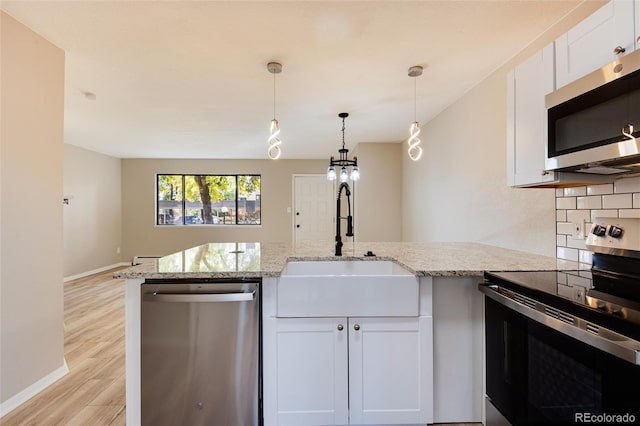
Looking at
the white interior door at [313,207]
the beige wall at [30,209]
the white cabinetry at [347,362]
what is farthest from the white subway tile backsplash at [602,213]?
the white interior door at [313,207]

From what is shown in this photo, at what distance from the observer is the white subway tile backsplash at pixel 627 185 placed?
1356mm

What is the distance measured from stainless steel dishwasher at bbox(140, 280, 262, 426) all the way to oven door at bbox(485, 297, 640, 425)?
1107 millimetres

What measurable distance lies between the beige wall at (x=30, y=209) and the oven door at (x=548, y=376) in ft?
8.83

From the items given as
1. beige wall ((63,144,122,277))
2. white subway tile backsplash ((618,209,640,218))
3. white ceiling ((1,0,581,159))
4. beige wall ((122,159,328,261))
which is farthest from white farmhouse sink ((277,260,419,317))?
beige wall ((122,159,328,261))

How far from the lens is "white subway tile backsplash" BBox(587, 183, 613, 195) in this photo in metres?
1.48

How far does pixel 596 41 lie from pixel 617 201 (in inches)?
29.8

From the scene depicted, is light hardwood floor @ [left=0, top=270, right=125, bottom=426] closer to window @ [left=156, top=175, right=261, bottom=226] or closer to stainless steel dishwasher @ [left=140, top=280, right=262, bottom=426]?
stainless steel dishwasher @ [left=140, top=280, right=262, bottom=426]

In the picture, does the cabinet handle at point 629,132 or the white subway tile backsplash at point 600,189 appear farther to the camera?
the white subway tile backsplash at point 600,189

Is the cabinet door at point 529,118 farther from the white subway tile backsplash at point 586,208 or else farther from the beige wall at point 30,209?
the beige wall at point 30,209

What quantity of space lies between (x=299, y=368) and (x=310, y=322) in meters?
0.23

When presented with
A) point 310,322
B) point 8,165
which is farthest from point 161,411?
point 8,165

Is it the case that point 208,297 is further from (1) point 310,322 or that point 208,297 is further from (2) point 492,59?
(2) point 492,59

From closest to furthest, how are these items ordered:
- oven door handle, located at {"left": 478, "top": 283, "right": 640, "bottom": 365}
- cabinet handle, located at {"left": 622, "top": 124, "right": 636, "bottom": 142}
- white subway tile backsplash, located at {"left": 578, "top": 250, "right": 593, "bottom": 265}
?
oven door handle, located at {"left": 478, "top": 283, "right": 640, "bottom": 365} → cabinet handle, located at {"left": 622, "top": 124, "right": 636, "bottom": 142} → white subway tile backsplash, located at {"left": 578, "top": 250, "right": 593, "bottom": 265}

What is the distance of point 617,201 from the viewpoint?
144 cm
